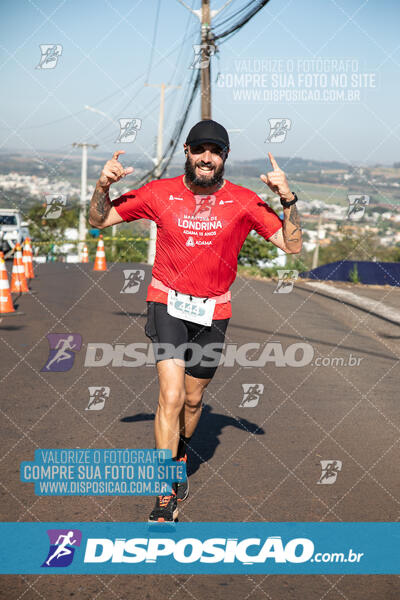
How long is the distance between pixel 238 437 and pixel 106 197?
2.46 metres

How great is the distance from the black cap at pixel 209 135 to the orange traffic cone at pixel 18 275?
11.5m

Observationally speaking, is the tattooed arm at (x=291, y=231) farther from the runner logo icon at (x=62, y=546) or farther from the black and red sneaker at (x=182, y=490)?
the runner logo icon at (x=62, y=546)

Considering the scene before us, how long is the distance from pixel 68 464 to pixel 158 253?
1.67m

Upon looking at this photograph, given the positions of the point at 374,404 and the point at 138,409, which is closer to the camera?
the point at 138,409

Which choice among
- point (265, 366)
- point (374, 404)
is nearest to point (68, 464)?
point (374, 404)

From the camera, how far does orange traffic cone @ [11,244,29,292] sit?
15.3 m

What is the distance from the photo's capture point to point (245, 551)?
3.69 metres

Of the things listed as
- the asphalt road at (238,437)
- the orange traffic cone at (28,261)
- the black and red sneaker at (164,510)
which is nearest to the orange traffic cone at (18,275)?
the orange traffic cone at (28,261)

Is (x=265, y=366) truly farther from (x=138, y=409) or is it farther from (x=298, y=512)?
(x=298, y=512)

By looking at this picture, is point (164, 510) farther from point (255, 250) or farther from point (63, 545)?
point (255, 250)

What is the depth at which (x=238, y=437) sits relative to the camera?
581 cm

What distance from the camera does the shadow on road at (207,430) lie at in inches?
206

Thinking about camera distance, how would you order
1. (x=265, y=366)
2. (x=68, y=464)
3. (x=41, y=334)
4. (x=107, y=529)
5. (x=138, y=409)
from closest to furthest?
(x=107, y=529) → (x=68, y=464) → (x=138, y=409) → (x=265, y=366) → (x=41, y=334)

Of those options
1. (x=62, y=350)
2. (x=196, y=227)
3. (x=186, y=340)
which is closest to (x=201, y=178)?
(x=196, y=227)
